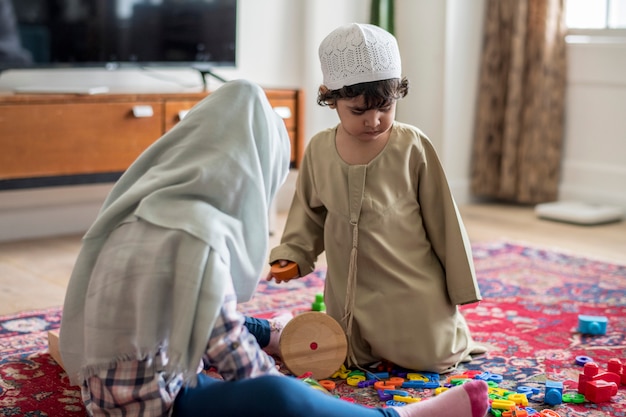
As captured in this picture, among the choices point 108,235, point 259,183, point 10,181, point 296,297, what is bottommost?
point 296,297

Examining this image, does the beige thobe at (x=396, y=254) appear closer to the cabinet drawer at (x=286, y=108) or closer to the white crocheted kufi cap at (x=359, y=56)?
the white crocheted kufi cap at (x=359, y=56)

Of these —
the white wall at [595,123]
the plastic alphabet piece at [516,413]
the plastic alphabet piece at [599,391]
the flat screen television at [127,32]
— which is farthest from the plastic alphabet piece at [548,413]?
the white wall at [595,123]

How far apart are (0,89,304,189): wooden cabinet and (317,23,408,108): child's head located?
166cm

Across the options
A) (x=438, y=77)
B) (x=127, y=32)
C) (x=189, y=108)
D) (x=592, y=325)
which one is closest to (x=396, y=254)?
(x=592, y=325)

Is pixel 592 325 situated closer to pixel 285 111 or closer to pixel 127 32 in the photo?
pixel 285 111

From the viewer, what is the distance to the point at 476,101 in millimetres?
4816

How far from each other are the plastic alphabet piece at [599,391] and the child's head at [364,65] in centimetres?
78

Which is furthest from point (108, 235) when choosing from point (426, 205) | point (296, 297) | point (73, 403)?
point (296, 297)

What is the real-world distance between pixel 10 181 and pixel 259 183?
2049mm

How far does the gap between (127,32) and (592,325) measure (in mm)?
2245

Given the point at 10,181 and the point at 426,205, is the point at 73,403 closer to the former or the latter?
the point at 426,205

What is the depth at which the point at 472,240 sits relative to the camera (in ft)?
12.7

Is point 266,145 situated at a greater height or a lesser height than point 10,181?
greater

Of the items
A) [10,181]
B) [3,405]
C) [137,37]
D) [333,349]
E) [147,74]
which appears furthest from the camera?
[147,74]
